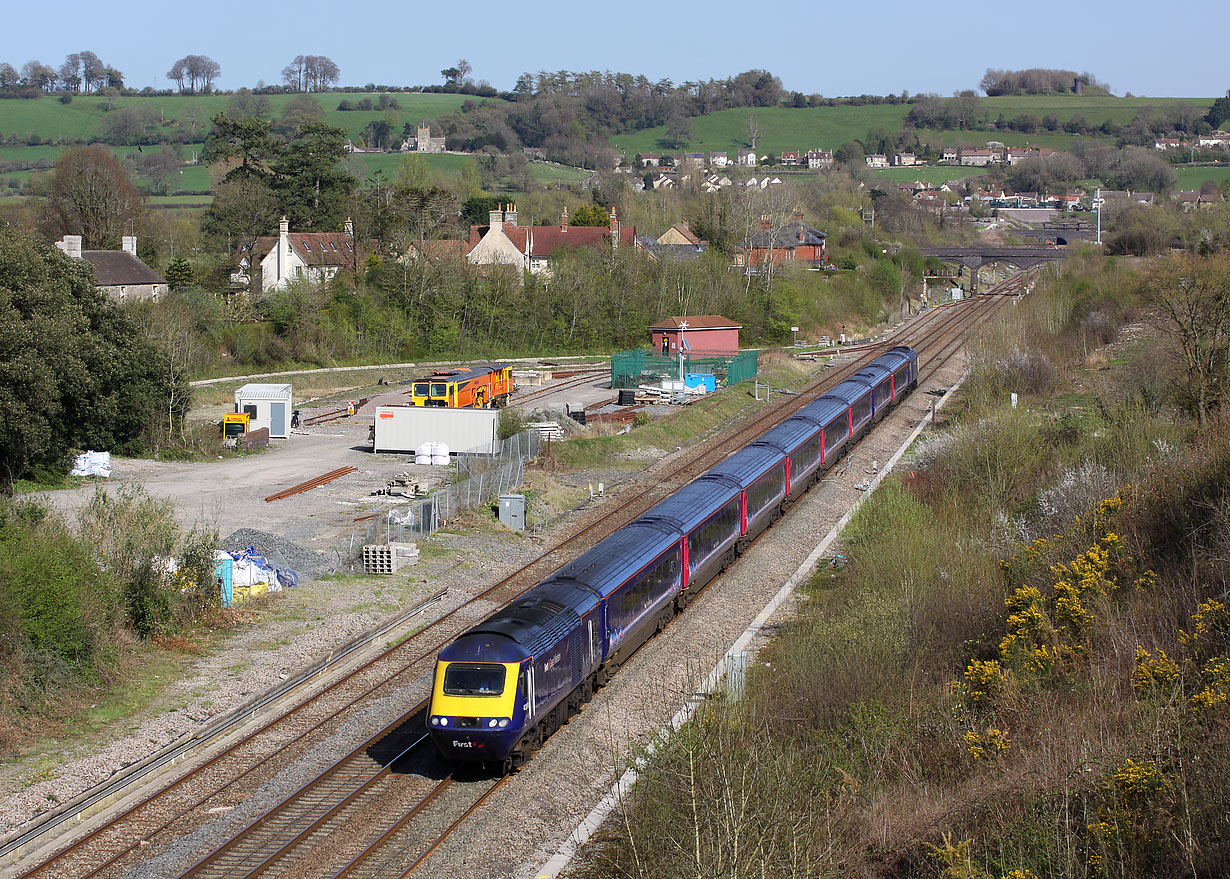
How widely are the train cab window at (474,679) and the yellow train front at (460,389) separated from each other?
31526mm

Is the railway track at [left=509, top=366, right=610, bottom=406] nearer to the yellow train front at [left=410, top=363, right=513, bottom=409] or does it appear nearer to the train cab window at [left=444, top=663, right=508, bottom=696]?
the yellow train front at [left=410, top=363, right=513, bottom=409]

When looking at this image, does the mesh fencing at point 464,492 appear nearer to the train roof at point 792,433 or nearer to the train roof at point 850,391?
the train roof at point 792,433

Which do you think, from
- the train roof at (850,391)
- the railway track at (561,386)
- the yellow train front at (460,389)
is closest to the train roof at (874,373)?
the train roof at (850,391)

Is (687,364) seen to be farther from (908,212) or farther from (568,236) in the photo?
(908,212)

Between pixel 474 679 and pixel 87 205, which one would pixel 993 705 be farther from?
pixel 87 205

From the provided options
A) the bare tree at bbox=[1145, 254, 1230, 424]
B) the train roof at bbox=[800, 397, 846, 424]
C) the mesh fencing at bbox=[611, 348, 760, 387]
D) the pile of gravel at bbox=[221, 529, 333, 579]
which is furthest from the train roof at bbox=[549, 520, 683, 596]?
the mesh fencing at bbox=[611, 348, 760, 387]

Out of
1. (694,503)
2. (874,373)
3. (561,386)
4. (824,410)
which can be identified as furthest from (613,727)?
(561,386)

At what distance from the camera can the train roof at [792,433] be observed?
32656mm

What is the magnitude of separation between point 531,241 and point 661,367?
34387 mm

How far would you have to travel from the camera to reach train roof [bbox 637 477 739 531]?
77.5ft

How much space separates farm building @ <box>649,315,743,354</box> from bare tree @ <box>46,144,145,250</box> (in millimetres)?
39106

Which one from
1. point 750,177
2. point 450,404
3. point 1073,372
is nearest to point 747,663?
point 450,404

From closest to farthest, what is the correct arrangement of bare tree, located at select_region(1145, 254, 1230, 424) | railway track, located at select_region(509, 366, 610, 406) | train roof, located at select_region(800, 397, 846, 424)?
bare tree, located at select_region(1145, 254, 1230, 424) < train roof, located at select_region(800, 397, 846, 424) < railway track, located at select_region(509, 366, 610, 406)

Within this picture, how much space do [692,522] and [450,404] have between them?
2564 centimetres
